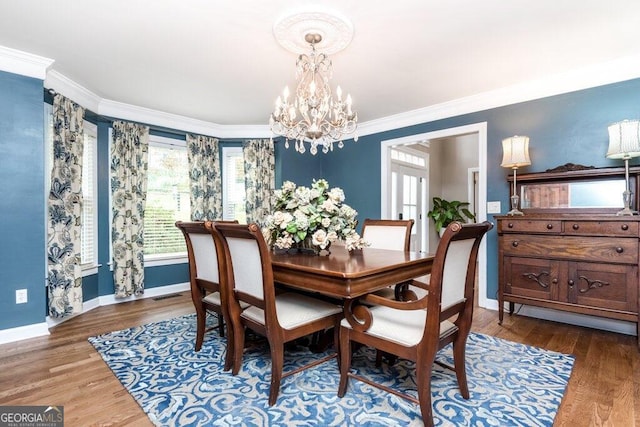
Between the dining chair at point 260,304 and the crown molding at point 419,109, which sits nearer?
the dining chair at point 260,304

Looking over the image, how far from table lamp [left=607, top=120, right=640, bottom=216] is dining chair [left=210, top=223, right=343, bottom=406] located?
257 centimetres

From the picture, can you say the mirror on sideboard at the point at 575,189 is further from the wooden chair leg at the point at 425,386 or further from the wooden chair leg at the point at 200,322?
the wooden chair leg at the point at 200,322

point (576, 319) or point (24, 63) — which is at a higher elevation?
point (24, 63)

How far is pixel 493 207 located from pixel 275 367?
119 inches

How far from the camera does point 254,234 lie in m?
1.65

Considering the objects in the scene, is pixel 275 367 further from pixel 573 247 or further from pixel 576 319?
pixel 576 319

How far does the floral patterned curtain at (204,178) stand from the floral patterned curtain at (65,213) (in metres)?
1.34

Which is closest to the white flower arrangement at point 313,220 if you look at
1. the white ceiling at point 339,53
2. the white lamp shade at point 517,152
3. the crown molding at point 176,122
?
the white ceiling at point 339,53

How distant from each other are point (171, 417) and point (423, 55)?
3101 mm

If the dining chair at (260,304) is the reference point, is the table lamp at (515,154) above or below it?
above

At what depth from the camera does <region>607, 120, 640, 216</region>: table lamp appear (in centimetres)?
Answer: 250

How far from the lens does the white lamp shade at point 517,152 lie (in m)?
3.12

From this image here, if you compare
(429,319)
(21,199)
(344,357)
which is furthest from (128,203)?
(429,319)

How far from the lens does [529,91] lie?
10.8 feet
